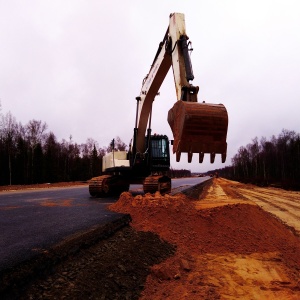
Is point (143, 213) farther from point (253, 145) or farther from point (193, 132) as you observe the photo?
point (253, 145)

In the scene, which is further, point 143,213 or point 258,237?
point 143,213

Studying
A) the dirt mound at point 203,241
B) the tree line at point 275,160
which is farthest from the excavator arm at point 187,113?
the tree line at point 275,160

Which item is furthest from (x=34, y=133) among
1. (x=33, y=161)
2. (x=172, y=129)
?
(x=172, y=129)

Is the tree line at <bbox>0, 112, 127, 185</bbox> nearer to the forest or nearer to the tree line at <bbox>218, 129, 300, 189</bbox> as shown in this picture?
the forest

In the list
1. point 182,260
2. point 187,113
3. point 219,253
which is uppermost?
point 187,113

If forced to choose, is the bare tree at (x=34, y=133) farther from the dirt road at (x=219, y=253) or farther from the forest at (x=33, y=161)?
the dirt road at (x=219, y=253)

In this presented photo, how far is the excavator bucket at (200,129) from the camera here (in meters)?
5.70

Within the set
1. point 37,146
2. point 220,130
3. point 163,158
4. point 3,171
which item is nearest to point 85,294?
point 220,130

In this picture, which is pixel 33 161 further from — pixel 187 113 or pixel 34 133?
pixel 187 113

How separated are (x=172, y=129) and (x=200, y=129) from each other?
0.79m

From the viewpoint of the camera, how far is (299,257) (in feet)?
18.9

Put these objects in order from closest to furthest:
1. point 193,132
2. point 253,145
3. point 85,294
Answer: point 85,294, point 193,132, point 253,145

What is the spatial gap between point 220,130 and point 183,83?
1625 millimetres

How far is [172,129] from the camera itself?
6.39 metres
